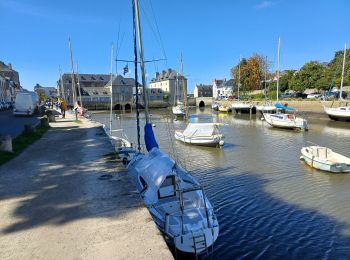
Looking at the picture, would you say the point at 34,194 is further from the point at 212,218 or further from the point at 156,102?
Result: the point at 156,102

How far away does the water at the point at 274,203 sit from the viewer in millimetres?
9539

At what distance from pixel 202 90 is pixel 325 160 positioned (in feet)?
472

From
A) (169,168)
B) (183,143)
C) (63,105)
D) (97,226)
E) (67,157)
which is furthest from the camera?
(63,105)

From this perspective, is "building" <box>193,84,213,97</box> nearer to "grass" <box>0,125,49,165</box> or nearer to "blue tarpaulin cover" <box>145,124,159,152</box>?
"grass" <box>0,125,49,165</box>

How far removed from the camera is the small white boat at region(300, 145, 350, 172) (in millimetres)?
17172

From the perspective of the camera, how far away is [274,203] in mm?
13305

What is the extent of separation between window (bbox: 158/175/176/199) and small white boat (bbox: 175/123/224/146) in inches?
699

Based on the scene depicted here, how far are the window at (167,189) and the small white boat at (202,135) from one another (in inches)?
699

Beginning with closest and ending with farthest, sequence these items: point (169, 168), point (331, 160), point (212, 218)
Result: point (212, 218)
point (169, 168)
point (331, 160)

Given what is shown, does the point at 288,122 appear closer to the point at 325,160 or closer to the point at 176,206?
the point at 325,160

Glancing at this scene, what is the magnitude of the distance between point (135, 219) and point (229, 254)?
3.58 m

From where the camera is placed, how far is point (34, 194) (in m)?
8.91

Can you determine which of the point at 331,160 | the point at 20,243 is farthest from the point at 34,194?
the point at 331,160

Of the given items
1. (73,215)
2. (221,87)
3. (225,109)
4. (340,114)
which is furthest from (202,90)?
(73,215)
